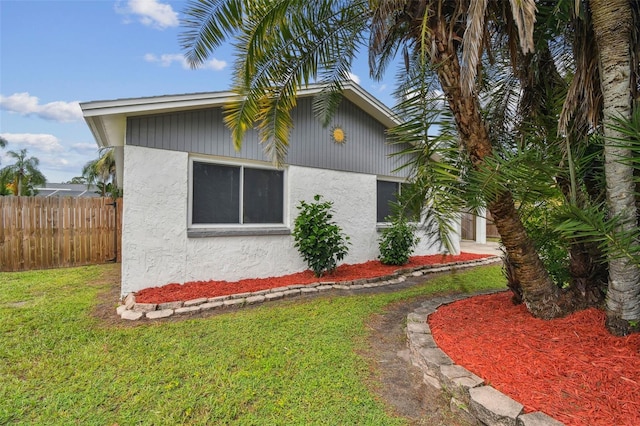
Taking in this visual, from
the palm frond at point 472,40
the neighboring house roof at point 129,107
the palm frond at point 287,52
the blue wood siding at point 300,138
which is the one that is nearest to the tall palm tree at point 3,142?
the neighboring house roof at point 129,107

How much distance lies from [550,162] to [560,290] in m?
1.68

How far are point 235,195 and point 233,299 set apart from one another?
2222 millimetres

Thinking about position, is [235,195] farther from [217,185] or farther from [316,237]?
[316,237]

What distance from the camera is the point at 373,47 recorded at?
153 inches

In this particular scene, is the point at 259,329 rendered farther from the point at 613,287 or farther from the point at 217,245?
the point at 613,287

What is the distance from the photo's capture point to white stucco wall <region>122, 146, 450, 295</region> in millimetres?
5223

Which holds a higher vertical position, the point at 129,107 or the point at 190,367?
the point at 129,107

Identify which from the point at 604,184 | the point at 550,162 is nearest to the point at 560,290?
the point at 604,184

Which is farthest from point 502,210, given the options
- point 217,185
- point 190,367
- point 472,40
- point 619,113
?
point 217,185

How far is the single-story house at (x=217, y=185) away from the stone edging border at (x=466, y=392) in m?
2.35

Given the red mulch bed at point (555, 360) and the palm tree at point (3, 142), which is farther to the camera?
the palm tree at point (3, 142)

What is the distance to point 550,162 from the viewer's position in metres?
2.84

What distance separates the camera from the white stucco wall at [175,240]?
522cm

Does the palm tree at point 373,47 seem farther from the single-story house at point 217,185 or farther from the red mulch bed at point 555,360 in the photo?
the single-story house at point 217,185
